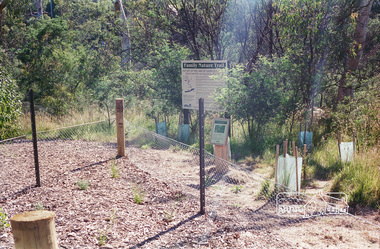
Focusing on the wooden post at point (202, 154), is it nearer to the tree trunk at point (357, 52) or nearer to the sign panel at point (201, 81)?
the sign panel at point (201, 81)

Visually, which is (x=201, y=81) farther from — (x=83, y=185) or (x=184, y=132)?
(x=83, y=185)

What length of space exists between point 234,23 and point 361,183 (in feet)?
24.7

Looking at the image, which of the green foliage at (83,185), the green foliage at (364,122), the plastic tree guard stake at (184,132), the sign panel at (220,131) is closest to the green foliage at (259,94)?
the green foliage at (364,122)

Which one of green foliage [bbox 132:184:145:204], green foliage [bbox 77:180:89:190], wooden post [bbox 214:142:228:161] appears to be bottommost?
green foliage [bbox 132:184:145:204]

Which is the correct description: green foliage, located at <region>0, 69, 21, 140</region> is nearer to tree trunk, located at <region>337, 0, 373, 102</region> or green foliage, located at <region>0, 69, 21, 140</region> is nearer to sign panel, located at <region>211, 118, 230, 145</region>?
sign panel, located at <region>211, 118, 230, 145</region>

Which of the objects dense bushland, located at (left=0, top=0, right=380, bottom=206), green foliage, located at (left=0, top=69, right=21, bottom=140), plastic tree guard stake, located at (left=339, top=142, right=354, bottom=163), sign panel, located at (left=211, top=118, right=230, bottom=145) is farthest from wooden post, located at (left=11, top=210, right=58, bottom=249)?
green foliage, located at (left=0, top=69, right=21, bottom=140)

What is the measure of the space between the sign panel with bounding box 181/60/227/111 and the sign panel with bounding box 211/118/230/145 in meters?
1.88

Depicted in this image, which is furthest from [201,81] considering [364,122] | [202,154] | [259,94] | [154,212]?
[154,212]

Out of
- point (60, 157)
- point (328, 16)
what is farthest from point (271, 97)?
point (60, 157)

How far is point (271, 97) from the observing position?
805 centimetres

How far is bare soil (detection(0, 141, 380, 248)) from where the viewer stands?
383 cm

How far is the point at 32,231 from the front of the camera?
278 cm

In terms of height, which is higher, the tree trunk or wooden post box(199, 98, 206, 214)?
the tree trunk

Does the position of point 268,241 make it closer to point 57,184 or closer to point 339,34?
point 57,184
